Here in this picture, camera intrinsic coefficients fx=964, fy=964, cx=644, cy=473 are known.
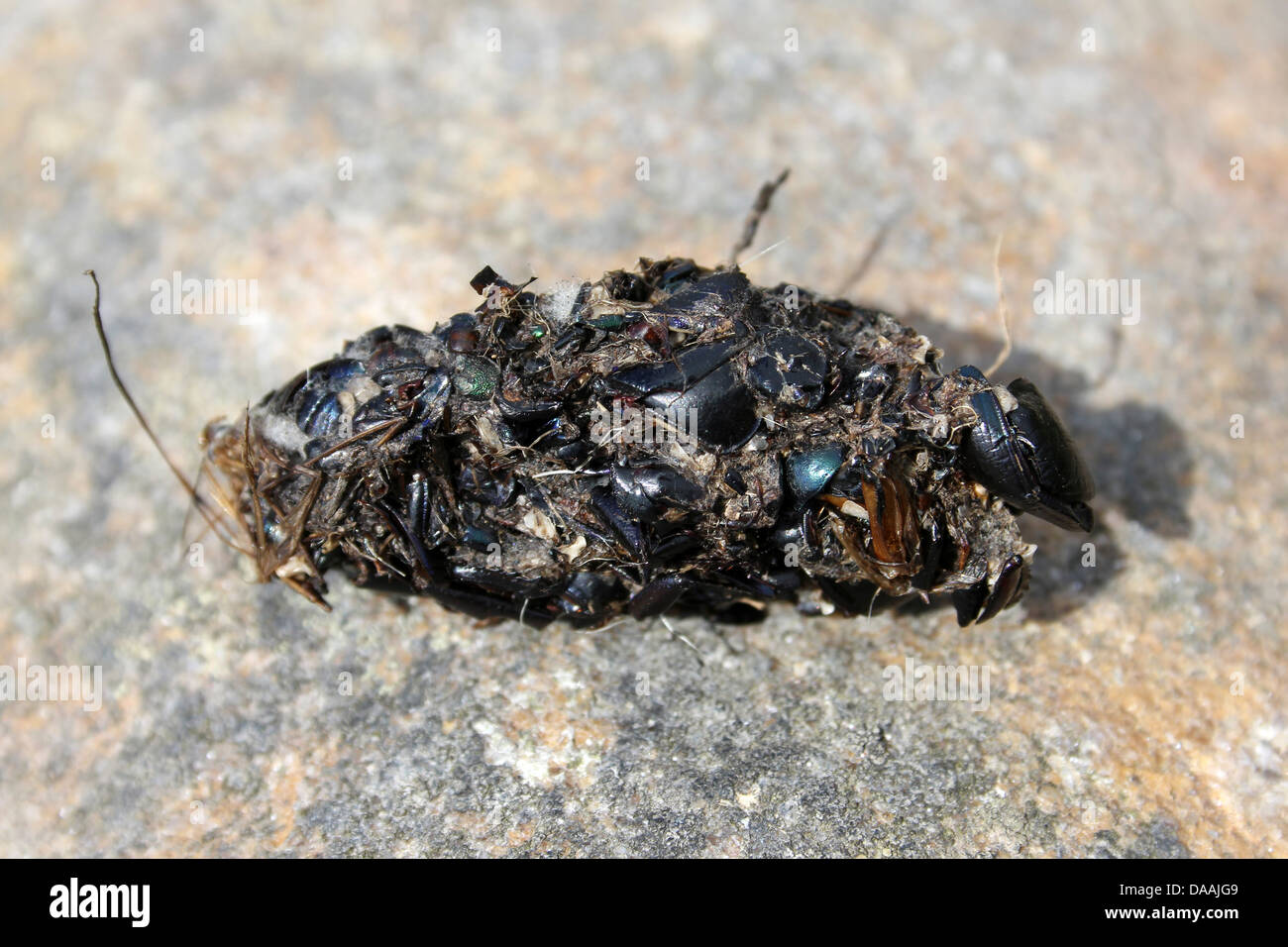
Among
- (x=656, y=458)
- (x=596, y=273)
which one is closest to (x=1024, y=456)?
(x=656, y=458)

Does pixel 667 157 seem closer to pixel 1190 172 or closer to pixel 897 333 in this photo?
pixel 897 333

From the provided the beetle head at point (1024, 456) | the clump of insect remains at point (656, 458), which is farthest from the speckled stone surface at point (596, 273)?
the beetle head at point (1024, 456)

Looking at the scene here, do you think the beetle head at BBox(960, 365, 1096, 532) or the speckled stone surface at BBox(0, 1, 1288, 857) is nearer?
the beetle head at BBox(960, 365, 1096, 532)

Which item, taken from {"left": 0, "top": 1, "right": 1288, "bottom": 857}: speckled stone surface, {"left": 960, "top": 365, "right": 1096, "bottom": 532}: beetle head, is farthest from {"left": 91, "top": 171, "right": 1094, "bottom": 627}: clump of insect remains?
{"left": 0, "top": 1, "right": 1288, "bottom": 857}: speckled stone surface

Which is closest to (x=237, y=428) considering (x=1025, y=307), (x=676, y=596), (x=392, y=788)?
(x=392, y=788)

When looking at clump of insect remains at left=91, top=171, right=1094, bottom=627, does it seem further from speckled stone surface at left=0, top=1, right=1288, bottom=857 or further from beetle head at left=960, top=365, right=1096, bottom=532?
speckled stone surface at left=0, top=1, right=1288, bottom=857

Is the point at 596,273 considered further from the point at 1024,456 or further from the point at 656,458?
the point at 1024,456

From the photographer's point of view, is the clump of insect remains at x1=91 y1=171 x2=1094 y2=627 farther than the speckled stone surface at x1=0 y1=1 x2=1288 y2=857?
No
